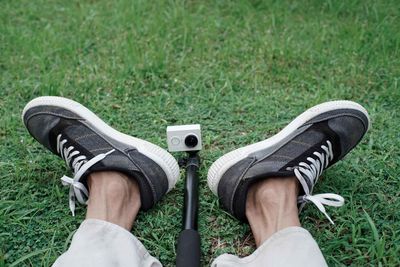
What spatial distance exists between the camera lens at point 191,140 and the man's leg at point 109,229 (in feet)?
0.70

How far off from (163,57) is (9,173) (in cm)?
82

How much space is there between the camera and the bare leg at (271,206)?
4.27 feet

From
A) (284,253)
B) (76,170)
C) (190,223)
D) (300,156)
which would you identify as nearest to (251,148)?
(300,156)

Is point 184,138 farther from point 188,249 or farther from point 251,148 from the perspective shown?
point 188,249

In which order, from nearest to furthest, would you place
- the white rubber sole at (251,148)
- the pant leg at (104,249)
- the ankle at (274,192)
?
the pant leg at (104,249) → the ankle at (274,192) → the white rubber sole at (251,148)

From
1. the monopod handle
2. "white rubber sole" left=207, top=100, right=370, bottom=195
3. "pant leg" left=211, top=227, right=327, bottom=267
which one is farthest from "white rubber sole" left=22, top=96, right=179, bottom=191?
"pant leg" left=211, top=227, right=327, bottom=267

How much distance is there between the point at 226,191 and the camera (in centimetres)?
143

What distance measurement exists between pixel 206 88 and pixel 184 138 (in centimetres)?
49

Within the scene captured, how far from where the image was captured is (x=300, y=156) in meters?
1.44

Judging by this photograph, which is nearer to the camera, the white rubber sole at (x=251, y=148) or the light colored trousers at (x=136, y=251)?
the light colored trousers at (x=136, y=251)

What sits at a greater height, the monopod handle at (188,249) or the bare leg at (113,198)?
the bare leg at (113,198)

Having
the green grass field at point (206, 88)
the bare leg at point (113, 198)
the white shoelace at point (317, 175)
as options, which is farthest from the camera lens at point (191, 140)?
the white shoelace at point (317, 175)

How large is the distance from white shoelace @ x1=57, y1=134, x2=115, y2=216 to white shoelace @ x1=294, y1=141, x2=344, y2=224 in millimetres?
529

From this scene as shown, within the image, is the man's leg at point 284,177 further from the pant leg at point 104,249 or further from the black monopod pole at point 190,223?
the pant leg at point 104,249
